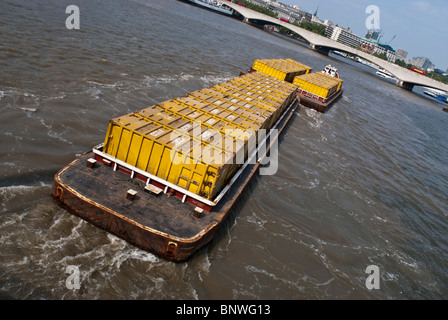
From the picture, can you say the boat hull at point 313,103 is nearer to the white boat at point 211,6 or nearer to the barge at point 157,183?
the barge at point 157,183

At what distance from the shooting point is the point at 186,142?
1178 cm

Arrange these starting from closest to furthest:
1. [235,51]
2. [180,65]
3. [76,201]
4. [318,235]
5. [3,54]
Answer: [76,201], [318,235], [3,54], [180,65], [235,51]

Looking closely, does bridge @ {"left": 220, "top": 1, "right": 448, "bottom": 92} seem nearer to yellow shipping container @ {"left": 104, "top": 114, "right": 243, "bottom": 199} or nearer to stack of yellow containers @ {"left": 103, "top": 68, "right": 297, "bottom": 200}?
stack of yellow containers @ {"left": 103, "top": 68, "right": 297, "bottom": 200}

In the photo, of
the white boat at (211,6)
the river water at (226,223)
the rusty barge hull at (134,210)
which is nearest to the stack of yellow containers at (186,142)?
the rusty barge hull at (134,210)

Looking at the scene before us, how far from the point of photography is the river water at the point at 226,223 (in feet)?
32.8

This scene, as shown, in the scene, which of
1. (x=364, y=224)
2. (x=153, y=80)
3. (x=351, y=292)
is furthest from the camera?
(x=153, y=80)

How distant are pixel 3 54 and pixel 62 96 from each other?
7.39 metres

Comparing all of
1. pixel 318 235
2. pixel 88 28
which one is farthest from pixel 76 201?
pixel 88 28

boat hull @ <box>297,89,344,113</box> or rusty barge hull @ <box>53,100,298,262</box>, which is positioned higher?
boat hull @ <box>297,89,344,113</box>

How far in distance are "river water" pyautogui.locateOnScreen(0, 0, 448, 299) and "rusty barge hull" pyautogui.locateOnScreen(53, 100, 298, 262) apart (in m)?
0.62

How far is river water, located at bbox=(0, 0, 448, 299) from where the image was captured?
32.8 feet

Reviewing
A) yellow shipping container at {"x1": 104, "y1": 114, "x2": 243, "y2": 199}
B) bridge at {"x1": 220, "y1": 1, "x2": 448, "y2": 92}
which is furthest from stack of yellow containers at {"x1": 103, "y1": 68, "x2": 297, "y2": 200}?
bridge at {"x1": 220, "y1": 1, "x2": 448, "y2": 92}

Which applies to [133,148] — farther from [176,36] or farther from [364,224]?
[176,36]

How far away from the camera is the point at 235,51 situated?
192ft
